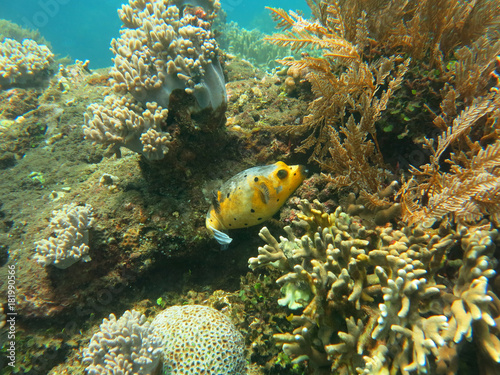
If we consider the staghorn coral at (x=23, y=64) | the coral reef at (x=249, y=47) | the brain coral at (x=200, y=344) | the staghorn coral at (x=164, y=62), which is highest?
the coral reef at (x=249, y=47)

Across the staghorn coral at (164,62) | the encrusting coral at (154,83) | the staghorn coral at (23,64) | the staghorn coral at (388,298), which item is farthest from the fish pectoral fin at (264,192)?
the staghorn coral at (23,64)

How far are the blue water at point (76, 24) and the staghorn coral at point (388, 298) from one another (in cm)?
5044

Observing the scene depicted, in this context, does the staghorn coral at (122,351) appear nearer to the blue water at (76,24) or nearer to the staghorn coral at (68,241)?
the staghorn coral at (68,241)

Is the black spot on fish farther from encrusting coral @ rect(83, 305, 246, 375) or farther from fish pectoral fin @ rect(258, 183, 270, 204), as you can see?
encrusting coral @ rect(83, 305, 246, 375)

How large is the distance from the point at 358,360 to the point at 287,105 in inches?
166

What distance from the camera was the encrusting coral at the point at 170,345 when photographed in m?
2.69

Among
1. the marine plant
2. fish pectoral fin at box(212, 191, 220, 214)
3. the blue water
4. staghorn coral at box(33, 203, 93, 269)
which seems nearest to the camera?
the marine plant

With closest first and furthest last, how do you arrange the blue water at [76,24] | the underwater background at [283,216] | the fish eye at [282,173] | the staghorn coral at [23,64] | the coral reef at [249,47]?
1. the underwater background at [283,216]
2. the fish eye at [282,173]
3. the staghorn coral at [23,64]
4. the coral reef at [249,47]
5. the blue water at [76,24]

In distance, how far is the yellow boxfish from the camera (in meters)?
3.24

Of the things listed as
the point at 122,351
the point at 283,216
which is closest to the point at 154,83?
the point at 283,216

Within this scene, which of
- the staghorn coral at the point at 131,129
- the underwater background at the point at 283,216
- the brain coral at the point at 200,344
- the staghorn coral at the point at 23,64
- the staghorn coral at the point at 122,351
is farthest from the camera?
the staghorn coral at the point at 23,64

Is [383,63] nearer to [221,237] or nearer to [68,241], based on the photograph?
[221,237]

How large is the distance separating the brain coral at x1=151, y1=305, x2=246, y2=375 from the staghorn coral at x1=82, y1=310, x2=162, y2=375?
271 millimetres

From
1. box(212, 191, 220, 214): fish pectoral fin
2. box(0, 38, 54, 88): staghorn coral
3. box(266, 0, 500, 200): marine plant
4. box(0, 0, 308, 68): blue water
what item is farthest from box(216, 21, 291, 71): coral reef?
box(0, 0, 308, 68): blue water
